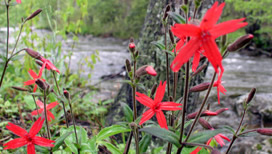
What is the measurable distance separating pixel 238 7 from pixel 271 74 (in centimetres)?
626

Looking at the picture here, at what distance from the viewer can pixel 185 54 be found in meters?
0.65

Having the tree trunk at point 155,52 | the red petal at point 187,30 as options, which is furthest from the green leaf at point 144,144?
the tree trunk at point 155,52

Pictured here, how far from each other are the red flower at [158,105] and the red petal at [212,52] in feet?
0.89

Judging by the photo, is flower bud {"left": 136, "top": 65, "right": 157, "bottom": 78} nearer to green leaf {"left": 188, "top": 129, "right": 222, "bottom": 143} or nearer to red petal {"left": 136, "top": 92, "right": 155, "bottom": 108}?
red petal {"left": 136, "top": 92, "right": 155, "bottom": 108}

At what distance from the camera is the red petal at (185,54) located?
643 mm

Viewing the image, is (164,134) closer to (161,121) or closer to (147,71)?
(161,121)

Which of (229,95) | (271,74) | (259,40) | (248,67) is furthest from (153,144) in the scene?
(259,40)

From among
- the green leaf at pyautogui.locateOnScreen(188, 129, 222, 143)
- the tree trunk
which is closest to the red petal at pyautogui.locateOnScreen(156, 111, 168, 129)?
the green leaf at pyautogui.locateOnScreen(188, 129, 222, 143)

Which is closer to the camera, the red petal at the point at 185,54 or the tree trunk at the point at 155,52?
the red petal at the point at 185,54

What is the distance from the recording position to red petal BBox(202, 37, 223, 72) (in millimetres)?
646

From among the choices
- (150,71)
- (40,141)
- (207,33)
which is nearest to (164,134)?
(150,71)

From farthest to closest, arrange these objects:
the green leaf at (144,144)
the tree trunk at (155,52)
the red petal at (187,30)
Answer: the tree trunk at (155,52)
the green leaf at (144,144)
the red petal at (187,30)

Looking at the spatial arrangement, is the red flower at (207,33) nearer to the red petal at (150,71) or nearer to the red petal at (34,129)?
the red petal at (150,71)

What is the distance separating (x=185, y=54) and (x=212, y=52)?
0.27 ft
